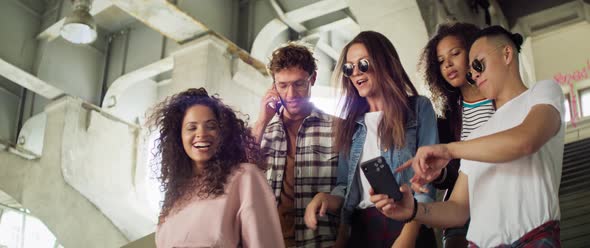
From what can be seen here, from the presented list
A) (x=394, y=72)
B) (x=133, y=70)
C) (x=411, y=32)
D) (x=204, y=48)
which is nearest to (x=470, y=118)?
(x=394, y=72)

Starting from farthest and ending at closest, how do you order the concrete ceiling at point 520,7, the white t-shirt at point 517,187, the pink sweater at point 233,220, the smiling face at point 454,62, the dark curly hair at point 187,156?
the concrete ceiling at point 520,7
the smiling face at point 454,62
the dark curly hair at point 187,156
the pink sweater at point 233,220
the white t-shirt at point 517,187

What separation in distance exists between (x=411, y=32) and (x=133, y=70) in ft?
20.0

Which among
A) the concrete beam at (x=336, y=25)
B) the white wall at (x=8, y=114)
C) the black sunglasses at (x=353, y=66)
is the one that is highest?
the concrete beam at (x=336, y=25)

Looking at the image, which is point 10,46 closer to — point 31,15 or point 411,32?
point 31,15

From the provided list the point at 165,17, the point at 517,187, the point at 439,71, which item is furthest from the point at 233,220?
the point at 165,17

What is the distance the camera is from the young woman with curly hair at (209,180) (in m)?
2.93

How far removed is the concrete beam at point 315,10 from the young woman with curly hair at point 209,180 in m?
6.27

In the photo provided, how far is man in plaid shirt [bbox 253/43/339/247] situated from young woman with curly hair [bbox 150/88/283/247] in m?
0.23

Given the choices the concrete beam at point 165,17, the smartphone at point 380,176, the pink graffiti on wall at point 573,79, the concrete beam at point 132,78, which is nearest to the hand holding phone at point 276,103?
the smartphone at point 380,176

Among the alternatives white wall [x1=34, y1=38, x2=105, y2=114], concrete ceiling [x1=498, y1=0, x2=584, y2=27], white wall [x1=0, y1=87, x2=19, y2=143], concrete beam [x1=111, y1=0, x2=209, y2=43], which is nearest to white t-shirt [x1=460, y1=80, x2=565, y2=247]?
concrete beam [x1=111, y1=0, x2=209, y2=43]

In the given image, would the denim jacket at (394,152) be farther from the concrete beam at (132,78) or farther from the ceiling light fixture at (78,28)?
the concrete beam at (132,78)

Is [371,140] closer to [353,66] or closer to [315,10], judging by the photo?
[353,66]

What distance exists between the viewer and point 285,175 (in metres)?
3.65

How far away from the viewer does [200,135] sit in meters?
3.26
